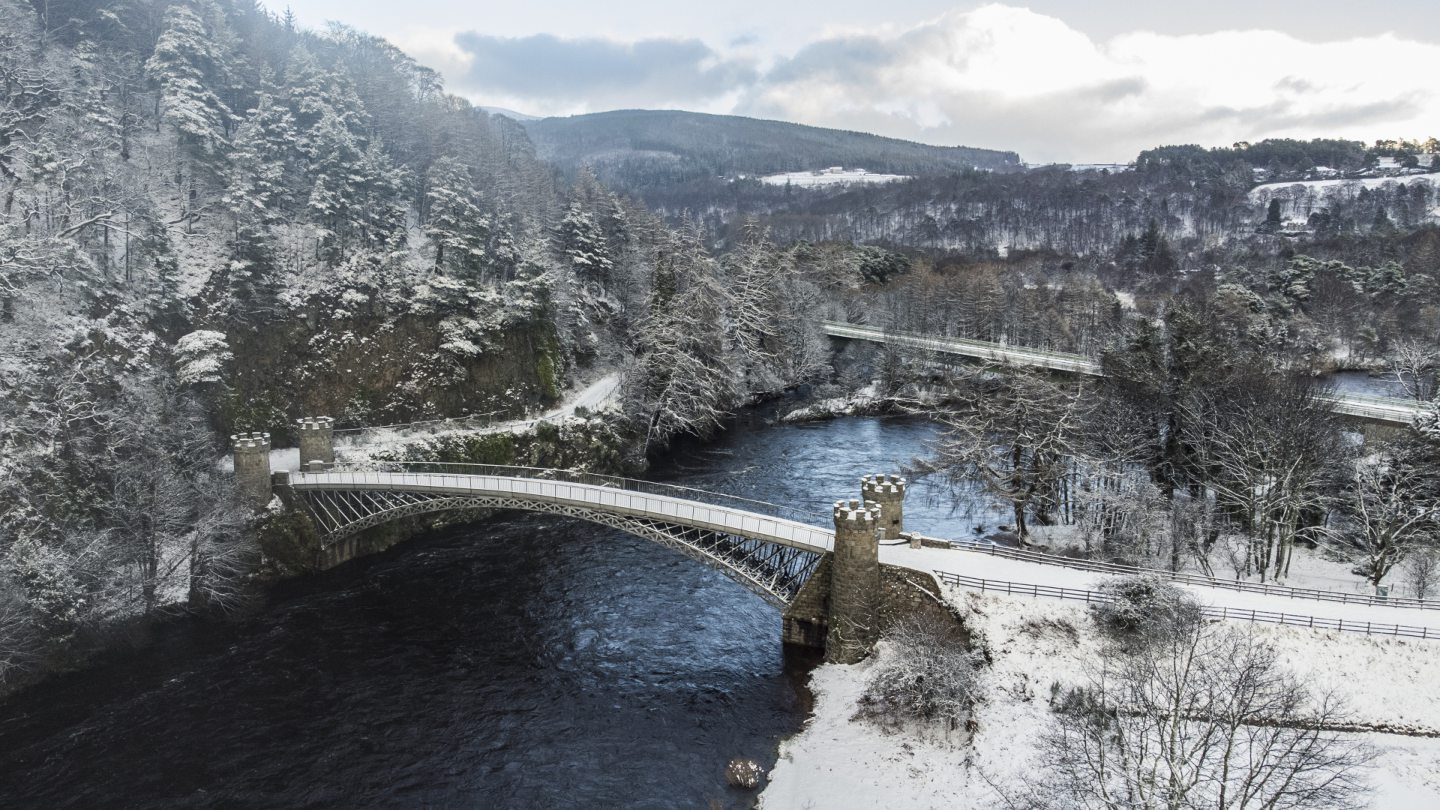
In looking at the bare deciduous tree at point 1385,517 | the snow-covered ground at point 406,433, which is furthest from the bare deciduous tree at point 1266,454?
the snow-covered ground at point 406,433

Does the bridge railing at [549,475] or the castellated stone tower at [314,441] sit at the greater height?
the castellated stone tower at [314,441]

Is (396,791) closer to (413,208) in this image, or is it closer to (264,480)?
(264,480)

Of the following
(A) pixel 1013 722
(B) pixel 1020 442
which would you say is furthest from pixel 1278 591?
(B) pixel 1020 442

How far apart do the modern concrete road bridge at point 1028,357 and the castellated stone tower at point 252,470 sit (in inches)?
1917

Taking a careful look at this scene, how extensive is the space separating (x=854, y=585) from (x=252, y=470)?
31.1 meters

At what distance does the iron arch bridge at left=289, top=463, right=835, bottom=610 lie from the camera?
31.7 m

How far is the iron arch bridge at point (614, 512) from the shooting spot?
31.7m

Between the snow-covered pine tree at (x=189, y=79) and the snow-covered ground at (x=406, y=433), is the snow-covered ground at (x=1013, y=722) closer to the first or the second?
the snow-covered ground at (x=406, y=433)

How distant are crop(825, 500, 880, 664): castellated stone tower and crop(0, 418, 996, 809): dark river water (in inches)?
100

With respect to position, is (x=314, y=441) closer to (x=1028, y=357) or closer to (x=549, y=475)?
(x=549, y=475)

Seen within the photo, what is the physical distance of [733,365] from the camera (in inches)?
2876

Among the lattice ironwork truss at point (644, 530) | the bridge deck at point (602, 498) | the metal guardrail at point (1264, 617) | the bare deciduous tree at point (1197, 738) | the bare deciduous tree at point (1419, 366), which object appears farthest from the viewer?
the bare deciduous tree at point (1419, 366)

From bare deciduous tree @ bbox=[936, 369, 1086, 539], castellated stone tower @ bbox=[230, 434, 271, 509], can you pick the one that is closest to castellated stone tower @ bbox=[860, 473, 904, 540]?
bare deciduous tree @ bbox=[936, 369, 1086, 539]

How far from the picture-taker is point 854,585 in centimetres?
2903
